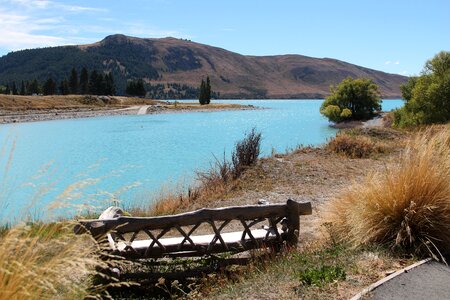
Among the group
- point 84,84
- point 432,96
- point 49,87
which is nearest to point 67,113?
point 49,87

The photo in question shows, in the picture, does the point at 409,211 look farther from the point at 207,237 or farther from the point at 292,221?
the point at 207,237

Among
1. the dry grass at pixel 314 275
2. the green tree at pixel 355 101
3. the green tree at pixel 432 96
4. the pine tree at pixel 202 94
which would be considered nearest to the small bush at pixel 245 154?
the dry grass at pixel 314 275

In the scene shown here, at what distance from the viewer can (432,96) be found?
2966cm

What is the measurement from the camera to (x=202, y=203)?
451 inches

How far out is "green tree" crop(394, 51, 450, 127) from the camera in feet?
96.2

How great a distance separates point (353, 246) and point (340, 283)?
1.13 metres

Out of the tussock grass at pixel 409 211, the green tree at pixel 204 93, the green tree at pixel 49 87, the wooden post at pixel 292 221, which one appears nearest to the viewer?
the tussock grass at pixel 409 211

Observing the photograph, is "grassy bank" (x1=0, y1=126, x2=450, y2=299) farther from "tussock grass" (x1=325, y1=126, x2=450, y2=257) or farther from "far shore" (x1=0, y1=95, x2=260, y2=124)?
"far shore" (x1=0, y1=95, x2=260, y2=124)

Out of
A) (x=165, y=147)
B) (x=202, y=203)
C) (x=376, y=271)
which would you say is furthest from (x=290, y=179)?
(x=165, y=147)

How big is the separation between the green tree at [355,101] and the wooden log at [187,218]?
51.0 meters

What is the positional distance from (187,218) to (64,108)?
71260 millimetres

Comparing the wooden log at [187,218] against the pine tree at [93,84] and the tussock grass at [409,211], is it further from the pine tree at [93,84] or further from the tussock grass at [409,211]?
the pine tree at [93,84]

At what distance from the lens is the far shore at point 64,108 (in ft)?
200

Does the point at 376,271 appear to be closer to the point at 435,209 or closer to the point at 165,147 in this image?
the point at 435,209
